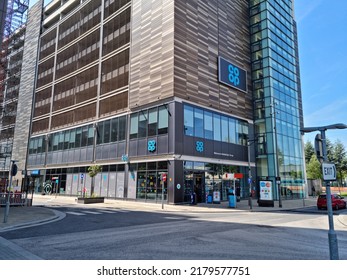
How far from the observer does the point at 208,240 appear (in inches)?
387

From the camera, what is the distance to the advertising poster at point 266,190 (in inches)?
1048

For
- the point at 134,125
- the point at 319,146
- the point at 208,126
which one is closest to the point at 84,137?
the point at 134,125

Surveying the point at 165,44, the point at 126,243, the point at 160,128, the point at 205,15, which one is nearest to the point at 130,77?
the point at 165,44

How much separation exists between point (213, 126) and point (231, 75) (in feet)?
27.9

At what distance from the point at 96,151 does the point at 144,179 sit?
10.9 m

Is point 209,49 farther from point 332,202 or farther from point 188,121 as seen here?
point 332,202

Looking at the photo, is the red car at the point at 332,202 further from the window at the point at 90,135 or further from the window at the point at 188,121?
the window at the point at 90,135

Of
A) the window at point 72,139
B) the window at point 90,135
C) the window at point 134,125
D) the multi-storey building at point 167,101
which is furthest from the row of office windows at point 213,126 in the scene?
the window at point 72,139

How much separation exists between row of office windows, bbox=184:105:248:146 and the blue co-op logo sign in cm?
474

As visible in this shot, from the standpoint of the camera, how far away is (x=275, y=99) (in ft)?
129

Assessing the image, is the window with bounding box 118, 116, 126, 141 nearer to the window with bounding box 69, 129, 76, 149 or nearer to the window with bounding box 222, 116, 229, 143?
the window with bounding box 69, 129, 76, 149

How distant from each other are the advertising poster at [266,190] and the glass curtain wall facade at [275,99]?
388 inches

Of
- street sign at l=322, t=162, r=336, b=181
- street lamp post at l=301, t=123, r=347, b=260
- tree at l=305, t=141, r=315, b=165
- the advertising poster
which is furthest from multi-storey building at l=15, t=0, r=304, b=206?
tree at l=305, t=141, r=315, b=165

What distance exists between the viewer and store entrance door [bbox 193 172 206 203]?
28922 millimetres
